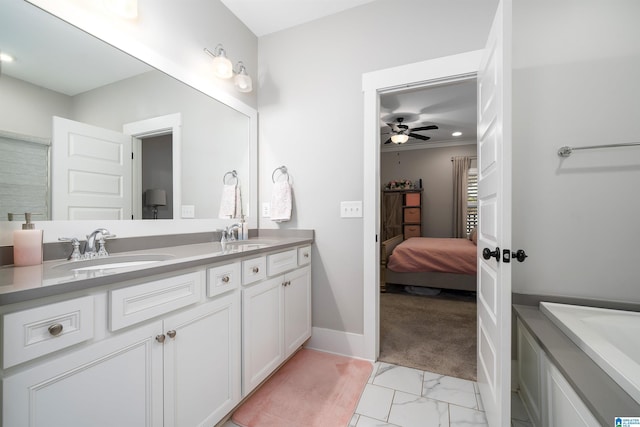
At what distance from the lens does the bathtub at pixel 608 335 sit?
908mm

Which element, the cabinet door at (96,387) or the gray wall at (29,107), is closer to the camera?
the cabinet door at (96,387)

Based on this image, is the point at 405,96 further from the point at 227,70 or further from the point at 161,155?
the point at 161,155

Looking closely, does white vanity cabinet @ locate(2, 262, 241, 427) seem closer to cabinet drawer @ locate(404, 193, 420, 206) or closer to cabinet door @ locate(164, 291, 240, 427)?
cabinet door @ locate(164, 291, 240, 427)

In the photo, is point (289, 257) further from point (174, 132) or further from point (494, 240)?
point (494, 240)

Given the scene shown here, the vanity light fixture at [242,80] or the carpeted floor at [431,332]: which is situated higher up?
the vanity light fixture at [242,80]

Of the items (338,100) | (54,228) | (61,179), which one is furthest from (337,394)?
(338,100)

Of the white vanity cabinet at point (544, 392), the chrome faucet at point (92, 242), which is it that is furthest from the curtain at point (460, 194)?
the chrome faucet at point (92, 242)

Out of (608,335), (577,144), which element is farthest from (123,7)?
(608,335)

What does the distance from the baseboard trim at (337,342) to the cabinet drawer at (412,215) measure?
433 centimetres

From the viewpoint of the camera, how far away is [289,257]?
1.86 meters

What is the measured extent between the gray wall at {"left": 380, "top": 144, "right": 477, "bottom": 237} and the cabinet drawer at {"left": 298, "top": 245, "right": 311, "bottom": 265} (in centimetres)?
457

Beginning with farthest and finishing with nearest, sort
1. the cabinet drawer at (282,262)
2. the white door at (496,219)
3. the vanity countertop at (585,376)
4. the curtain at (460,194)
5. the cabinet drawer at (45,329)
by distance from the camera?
the curtain at (460,194)
the cabinet drawer at (282,262)
the white door at (496,219)
the vanity countertop at (585,376)
the cabinet drawer at (45,329)

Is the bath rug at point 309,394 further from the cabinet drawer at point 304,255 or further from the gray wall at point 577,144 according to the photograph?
the gray wall at point 577,144

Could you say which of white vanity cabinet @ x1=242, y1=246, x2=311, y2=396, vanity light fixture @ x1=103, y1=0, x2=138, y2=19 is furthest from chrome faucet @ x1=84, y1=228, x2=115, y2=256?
vanity light fixture @ x1=103, y1=0, x2=138, y2=19
